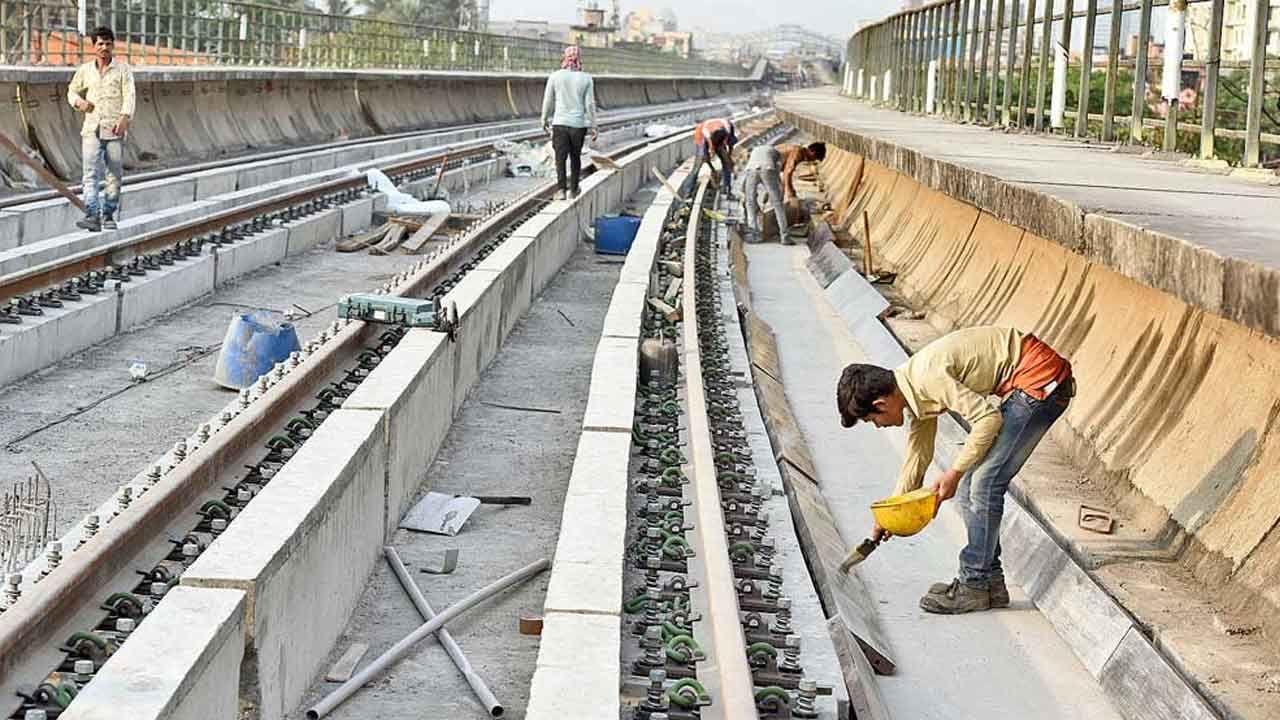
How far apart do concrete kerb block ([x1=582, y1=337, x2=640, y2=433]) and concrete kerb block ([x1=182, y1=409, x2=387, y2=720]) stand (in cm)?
148

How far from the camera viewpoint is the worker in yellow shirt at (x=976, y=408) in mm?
7609

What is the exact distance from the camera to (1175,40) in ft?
51.4

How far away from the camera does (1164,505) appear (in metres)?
9.13

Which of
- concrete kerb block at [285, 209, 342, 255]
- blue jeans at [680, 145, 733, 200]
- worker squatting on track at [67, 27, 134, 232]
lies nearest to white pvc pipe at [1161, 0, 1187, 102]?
concrete kerb block at [285, 209, 342, 255]

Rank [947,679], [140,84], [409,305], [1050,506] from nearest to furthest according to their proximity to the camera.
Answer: [947,679] → [1050,506] → [409,305] → [140,84]

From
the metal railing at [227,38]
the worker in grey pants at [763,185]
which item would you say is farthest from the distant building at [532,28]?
the worker in grey pants at [763,185]

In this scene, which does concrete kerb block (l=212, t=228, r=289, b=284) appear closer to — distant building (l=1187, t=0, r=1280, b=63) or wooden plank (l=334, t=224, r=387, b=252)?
wooden plank (l=334, t=224, r=387, b=252)

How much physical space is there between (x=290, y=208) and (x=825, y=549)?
43.7 feet

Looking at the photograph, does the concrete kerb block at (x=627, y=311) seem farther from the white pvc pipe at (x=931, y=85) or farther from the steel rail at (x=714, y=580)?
the white pvc pipe at (x=931, y=85)

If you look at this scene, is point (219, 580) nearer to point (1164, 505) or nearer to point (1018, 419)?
point (1018, 419)

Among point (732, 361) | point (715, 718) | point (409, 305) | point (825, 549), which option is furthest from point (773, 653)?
point (732, 361)

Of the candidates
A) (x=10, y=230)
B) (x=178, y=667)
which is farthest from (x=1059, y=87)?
(x=178, y=667)

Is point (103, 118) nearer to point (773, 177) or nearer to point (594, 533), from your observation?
point (773, 177)

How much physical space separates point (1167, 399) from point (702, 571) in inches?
120
